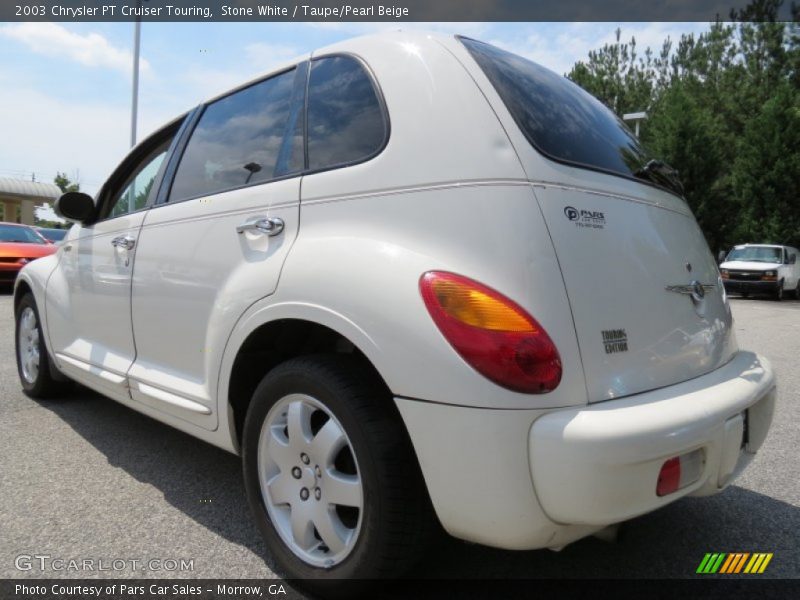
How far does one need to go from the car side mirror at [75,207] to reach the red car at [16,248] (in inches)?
362

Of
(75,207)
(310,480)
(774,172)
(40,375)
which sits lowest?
(40,375)

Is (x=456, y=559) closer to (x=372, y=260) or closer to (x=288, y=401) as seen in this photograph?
(x=288, y=401)

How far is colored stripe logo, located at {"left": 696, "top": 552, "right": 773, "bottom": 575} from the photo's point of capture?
209cm

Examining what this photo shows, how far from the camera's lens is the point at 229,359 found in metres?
2.15

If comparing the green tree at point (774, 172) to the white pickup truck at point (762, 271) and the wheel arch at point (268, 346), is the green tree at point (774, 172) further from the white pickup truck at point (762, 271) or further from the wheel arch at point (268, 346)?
the wheel arch at point (268, 346)

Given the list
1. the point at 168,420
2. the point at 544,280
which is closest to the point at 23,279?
the point at 168,420

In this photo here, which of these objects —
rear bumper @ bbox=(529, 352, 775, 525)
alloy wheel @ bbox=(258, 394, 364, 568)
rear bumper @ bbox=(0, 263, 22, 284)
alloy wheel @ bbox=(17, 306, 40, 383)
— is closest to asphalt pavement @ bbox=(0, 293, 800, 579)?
alloy wheel @ bbox=(258, 394, 364, 568)

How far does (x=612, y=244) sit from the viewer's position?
1.79 metres

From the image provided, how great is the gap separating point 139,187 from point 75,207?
0.44 metres

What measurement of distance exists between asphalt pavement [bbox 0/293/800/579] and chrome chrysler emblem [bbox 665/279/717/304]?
934 millimetres

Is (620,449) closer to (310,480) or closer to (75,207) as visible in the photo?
(310,480)

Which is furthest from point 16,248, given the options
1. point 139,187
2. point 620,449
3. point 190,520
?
point 620,449

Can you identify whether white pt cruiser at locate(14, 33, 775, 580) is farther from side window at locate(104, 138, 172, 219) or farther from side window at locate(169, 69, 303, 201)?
side window at locate(104, 138, 172, 219)

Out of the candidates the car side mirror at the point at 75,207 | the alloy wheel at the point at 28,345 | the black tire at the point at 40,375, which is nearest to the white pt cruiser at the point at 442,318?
the car side mirror at the point at 75,207
